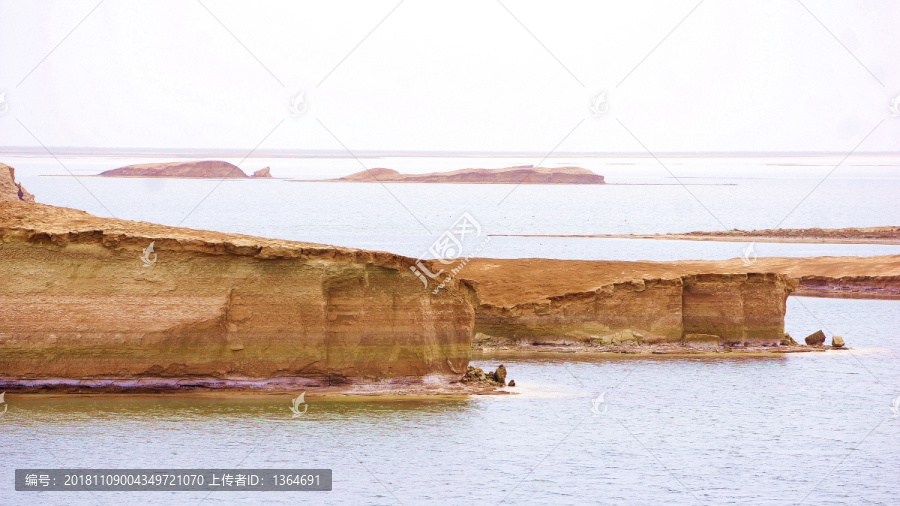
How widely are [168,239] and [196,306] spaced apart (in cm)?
181

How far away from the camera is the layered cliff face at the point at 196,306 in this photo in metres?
30.9

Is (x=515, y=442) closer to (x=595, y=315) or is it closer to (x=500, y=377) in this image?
(x=500, y=377)

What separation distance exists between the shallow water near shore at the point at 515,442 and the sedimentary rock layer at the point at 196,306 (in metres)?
1.10

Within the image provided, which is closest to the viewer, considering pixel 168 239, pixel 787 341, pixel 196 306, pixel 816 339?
pixel 196 306

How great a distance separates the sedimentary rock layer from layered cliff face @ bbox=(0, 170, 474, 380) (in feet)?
0.08

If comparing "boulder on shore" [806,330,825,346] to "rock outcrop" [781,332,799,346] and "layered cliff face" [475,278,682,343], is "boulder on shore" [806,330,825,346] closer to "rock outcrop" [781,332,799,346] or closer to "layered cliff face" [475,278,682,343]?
"rock outcrop" [781,332,799,346]

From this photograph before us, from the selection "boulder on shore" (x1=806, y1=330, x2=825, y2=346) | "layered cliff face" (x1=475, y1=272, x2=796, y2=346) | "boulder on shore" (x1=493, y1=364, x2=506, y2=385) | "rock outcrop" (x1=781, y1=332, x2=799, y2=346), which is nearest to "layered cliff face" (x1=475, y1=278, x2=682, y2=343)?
"layered cliff face" (x1=475, y1=272, x2=796, y2=346)

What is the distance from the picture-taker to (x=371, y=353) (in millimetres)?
32062

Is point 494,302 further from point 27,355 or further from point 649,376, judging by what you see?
point 27,355

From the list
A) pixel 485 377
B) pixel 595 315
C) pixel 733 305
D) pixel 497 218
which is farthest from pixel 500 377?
pixel 497 218

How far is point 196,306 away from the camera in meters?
31.3

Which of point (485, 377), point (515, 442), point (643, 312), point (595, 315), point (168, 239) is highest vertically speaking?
point (168, 239)

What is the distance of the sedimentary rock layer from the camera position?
30938 mm

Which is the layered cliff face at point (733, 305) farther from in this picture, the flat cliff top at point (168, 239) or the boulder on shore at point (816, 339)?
the flat cliff top at point (168, 239)
